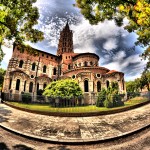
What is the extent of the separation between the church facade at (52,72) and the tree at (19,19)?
58.4 ft

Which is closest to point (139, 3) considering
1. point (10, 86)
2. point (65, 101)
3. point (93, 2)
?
point (93, 2)

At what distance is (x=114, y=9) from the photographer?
837cm

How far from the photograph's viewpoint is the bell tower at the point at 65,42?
62.5 m

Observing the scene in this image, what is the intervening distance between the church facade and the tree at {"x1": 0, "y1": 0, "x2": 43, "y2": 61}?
17804 millimetres

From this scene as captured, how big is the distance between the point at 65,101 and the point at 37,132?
8728 mm

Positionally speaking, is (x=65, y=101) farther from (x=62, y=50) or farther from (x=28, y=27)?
(x=62, y=50)

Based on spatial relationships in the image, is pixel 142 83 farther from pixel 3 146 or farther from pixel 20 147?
pixel 3 146

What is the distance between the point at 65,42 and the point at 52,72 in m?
32.7

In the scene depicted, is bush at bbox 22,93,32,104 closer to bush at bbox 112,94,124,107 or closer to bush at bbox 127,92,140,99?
bush at bbox 112,94,124,107

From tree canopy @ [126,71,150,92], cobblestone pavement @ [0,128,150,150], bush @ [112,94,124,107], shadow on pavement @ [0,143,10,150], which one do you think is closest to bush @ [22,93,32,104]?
bush @ [112,94,124,107]

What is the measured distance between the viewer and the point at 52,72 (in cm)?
3616

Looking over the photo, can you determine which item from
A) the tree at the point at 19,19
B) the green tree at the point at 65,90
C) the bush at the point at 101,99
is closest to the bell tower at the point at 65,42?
the green tree at the point at 65,90

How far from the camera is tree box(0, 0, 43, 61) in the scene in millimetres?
9109

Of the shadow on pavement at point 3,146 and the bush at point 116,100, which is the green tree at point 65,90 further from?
the shadow on pavement at point 3,146
